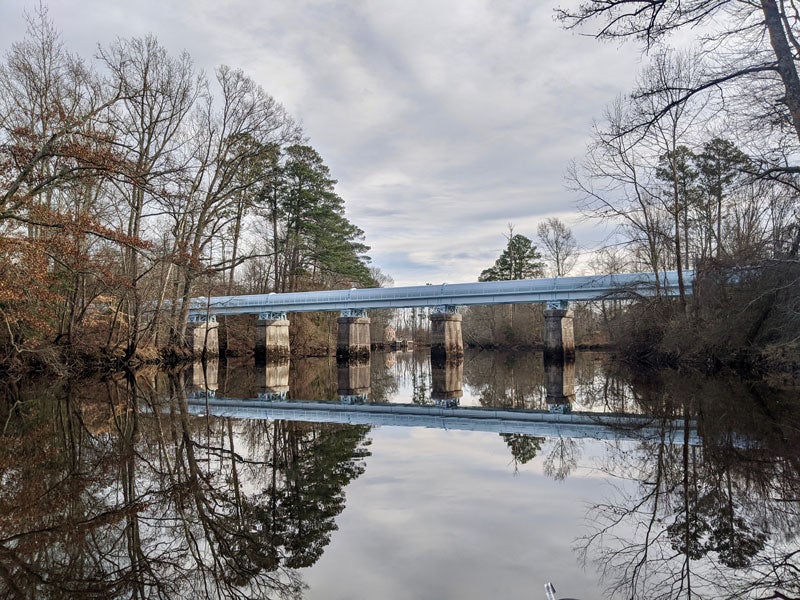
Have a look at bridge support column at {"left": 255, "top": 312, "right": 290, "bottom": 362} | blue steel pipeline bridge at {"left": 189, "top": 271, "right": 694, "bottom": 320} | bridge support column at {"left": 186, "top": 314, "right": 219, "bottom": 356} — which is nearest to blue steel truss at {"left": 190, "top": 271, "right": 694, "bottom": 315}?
blue steel pipeline bridge at {"left": 189, "top": 271, "right": 694, "bottom": 320}

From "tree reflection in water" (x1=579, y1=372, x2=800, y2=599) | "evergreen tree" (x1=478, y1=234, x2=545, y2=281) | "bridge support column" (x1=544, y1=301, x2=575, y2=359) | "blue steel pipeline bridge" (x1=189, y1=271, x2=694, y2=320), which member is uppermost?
"evergreen tree" (x1=478, y1=234, x2=545, y2=281)

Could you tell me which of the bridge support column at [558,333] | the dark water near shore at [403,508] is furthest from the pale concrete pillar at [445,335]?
the dark water near shore at [403,508]

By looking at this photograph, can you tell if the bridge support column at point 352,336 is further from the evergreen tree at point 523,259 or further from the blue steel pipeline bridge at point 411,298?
the evergreen tree at point 523,259

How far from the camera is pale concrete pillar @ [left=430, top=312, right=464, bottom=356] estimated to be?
35.8 m

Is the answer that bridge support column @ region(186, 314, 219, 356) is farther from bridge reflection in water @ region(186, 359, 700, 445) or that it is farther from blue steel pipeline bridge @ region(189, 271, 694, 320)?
bridge reflection in water @ region(186, 359, 700, 445)

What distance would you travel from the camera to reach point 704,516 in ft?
12.6

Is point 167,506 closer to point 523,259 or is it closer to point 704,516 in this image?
point 704,516

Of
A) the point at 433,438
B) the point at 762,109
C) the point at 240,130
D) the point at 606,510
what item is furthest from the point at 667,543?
the point at 240,130

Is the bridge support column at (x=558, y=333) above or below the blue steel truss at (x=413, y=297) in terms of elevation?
below

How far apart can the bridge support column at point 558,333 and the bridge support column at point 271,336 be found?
1738 centimetres

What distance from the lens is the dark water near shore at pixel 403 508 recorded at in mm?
3023

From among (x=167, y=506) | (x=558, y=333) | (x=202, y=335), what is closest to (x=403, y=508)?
(x=167, y=506)

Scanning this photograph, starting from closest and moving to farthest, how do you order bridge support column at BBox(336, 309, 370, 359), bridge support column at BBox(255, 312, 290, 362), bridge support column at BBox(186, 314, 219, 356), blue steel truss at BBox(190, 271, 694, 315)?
bridge support column at BBox(186, 314, 219, 356) < blue steel truss at BBox(190, 271, 694, 315) < bridge support column at BBox(255, 312, 290, 362) < bridge support column at BBox(336, 309, 370, 359)

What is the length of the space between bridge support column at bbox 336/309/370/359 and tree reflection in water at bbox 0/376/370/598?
28.1 m
